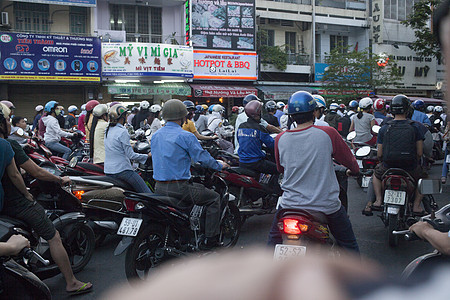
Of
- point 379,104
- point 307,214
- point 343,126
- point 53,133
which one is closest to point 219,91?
point 343,126

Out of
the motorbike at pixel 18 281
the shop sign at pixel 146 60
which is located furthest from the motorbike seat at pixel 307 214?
the shop sign at pixel 146 60

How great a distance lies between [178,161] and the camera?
4289mm

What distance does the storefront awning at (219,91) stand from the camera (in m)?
22.2

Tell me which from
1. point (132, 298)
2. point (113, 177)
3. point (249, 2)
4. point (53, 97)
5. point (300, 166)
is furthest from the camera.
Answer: point (249, 2)

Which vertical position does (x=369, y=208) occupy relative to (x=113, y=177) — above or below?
below

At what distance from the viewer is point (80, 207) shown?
4.50 metres

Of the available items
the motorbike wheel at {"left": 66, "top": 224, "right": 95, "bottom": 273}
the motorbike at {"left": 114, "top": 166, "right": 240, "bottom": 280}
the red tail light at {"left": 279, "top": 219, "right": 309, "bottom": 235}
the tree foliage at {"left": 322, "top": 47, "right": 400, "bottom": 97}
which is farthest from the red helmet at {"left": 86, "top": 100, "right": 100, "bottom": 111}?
the tree foliage at {"left": 322, "top": 47, "right": 400, "bottom": 97}

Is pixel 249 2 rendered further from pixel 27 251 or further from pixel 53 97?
pixel 27 251

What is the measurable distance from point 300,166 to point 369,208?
8.75 feet

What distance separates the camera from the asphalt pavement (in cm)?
430

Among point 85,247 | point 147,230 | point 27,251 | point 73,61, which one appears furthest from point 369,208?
point 73,61

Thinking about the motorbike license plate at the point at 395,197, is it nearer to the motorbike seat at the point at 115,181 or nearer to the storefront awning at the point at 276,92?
the motorbike seat at the point at 115,181

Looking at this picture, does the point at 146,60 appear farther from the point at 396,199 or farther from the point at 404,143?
the point at 396,199

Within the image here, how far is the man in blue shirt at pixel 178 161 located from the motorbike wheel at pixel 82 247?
0.92 meters
